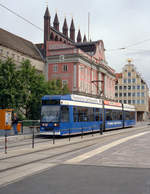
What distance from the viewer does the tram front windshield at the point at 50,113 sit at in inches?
906

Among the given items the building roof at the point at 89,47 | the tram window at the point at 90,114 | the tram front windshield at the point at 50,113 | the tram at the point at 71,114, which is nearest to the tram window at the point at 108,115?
the tram at the point at 71,114

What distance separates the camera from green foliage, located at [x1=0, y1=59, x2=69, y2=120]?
3581 cm

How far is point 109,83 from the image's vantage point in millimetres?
83062

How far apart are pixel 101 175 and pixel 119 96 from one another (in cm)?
9889

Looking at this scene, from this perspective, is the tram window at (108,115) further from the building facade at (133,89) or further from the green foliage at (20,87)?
the building facade at (133,89)

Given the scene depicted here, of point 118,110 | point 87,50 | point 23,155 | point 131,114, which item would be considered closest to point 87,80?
point 87,50

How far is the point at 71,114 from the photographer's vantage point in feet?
78.5

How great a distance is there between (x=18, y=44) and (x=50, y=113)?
38453 mm

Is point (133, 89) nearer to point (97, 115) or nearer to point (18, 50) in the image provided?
point (18, 50)

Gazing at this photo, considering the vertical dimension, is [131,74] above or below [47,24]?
below

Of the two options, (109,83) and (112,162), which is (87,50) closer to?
(109,83)

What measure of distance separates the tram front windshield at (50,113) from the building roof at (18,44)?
29.7m

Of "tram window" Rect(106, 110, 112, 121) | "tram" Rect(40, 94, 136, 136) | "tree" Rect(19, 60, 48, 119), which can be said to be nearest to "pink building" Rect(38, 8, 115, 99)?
"tree" Rect(19, 60, 48, 119)

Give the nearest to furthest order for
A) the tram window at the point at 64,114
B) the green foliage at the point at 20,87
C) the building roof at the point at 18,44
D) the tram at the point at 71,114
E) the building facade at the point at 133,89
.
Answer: the tram at the point at 71,114, the tram window at the point at 64,114, the green foliage at the point at 20,87, the building roof at the point at 18,44, the building facade at the point at 133,89
